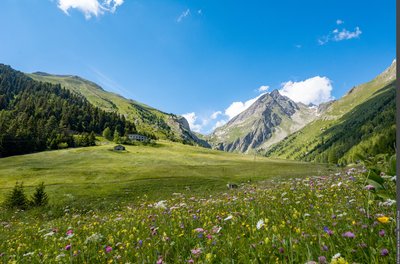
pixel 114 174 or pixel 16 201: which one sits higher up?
pixel 114 174

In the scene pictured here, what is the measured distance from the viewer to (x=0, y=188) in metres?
62.7

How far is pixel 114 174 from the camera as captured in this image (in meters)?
78.4

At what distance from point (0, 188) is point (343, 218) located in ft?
245

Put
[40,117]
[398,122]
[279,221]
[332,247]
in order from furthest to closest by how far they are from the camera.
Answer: [40,117]
[279,221]
[332,247]
[398,122]

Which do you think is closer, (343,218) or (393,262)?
(393,262)

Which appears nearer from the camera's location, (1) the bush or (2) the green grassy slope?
(1) the bush

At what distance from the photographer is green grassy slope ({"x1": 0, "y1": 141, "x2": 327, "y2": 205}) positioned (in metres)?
49.3

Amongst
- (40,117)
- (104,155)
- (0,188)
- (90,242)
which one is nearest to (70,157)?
(104,155)

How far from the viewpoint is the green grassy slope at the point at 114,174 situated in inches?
1941

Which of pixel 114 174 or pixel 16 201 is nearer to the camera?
pixel 16 201

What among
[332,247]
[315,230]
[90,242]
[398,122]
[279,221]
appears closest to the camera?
[398,122]

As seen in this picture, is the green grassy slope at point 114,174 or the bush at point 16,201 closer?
the bush at point 16,201

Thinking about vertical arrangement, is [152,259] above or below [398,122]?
below

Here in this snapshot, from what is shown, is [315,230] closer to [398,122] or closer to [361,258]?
[361,258]
